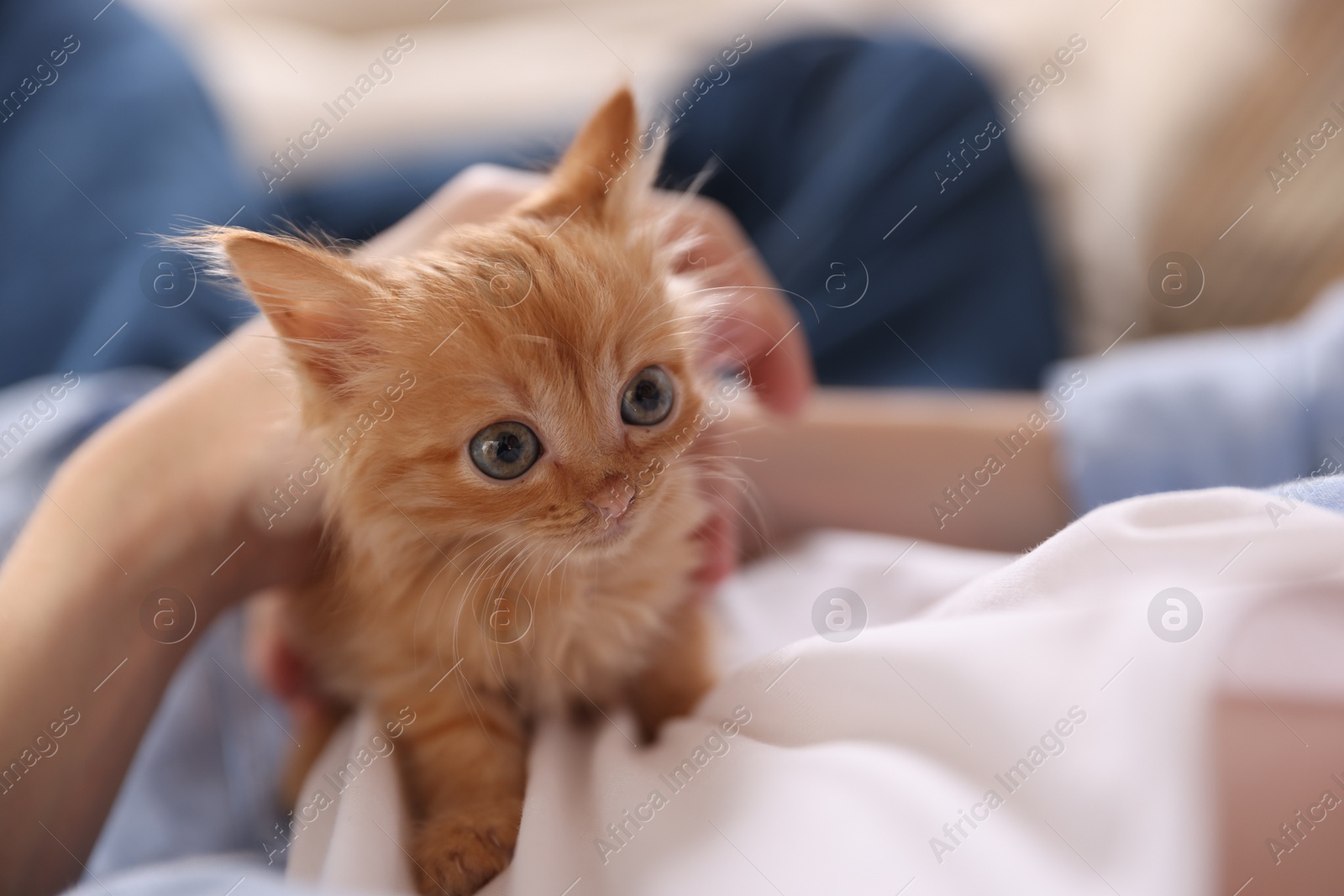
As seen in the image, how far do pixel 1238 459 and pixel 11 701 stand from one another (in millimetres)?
1772

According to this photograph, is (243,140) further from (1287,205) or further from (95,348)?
(1287,205)

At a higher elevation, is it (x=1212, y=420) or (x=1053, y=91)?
(x=1053, y=91)

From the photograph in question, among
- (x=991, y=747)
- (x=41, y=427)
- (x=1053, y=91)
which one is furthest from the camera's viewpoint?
(x=1053, y=91)

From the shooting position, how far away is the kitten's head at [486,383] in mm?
984

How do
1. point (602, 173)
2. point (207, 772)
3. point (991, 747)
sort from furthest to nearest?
point (207, 772)
point (602, 173)
point (991, 747)

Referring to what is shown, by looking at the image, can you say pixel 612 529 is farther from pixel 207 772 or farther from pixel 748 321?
pixel 207 772

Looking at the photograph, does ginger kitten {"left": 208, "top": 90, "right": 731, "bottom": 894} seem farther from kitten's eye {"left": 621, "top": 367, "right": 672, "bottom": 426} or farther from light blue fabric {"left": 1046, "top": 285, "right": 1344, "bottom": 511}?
light blue fabric {"left": 1046, "top": 285, "right": 1344, "bottom": 511}

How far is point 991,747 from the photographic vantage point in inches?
32.1

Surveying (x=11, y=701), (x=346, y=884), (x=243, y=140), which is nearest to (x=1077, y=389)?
(x=346, y=884)

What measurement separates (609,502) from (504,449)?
0.46ft

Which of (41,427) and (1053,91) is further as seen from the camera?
(1053,91)

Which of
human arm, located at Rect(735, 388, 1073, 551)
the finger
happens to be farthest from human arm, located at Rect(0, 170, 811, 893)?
human arm, located at Rect(735, 388, 1073, 551)

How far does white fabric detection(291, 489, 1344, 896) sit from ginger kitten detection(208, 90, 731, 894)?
5.8 inches

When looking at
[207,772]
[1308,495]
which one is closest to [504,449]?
[207,772]
